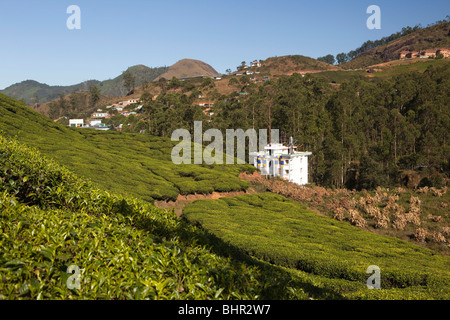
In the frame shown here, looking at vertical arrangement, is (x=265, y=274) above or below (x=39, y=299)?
below

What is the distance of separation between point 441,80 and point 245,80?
184 feet

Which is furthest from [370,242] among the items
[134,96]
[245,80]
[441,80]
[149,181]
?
[134,96]

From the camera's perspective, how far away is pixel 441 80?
157ft

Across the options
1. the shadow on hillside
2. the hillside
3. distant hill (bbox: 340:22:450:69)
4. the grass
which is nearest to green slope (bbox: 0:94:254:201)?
the grass

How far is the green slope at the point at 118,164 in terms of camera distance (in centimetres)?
1703

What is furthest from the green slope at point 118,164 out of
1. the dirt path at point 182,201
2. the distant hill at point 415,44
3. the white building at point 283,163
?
the distant hill at point 415,44

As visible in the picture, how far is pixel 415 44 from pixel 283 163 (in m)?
115

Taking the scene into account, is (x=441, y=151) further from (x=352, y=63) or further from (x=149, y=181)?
(x=352, y=63)

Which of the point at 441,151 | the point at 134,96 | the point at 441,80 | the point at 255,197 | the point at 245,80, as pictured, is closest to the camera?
the point at 255,197

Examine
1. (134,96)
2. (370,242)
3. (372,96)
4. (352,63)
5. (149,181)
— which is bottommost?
(370,242)

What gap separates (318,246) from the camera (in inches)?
487

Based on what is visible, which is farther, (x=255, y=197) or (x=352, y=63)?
(x=352, y=63)

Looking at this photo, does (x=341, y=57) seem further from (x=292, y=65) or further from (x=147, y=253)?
(x=147, y=253)

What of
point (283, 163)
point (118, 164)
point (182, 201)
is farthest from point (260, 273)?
point (283, 163)
